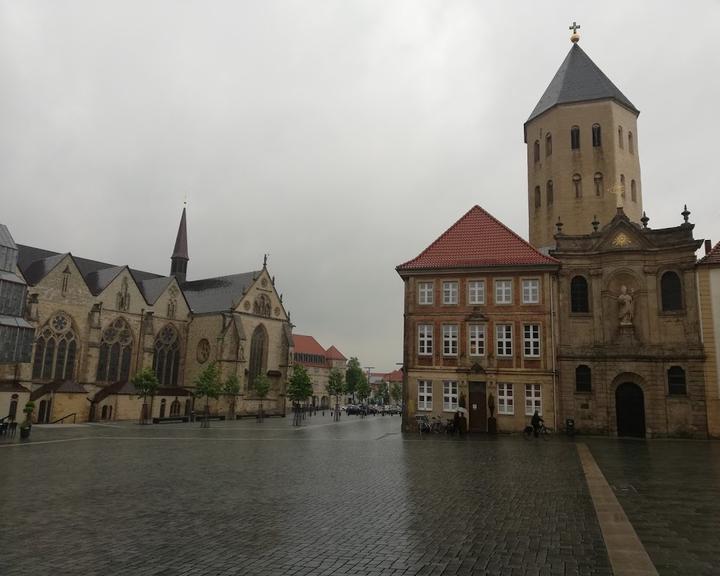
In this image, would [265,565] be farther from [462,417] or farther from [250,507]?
[462,417]

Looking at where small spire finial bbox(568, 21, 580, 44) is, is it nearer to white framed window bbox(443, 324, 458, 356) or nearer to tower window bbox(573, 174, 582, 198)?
tower window bbox(573, 174, 582, 198)

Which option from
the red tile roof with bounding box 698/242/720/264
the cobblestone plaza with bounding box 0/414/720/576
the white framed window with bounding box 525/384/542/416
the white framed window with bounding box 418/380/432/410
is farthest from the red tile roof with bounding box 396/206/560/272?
the cobblestone plaza with bounding box 0/414/720/576

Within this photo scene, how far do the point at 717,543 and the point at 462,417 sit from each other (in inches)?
999

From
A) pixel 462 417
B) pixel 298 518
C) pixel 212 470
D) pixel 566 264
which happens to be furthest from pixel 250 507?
pixel 566 264

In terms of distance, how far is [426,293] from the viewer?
38094 mm

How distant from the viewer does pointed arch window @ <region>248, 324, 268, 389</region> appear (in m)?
64.4

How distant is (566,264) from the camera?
3669 centimetres

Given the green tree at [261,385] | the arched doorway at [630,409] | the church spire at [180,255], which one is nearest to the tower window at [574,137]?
the arched doorway at [630,409]

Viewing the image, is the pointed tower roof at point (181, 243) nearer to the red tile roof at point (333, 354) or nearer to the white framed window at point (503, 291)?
the white framed window at point (503, 291)

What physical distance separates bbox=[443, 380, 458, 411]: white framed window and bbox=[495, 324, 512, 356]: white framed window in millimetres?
3620

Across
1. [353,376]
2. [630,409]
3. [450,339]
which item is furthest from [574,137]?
[353,376]

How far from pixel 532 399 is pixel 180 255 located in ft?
188

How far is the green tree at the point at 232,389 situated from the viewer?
55.9 m

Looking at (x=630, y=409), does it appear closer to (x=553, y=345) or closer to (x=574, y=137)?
(x=553, y=345)
